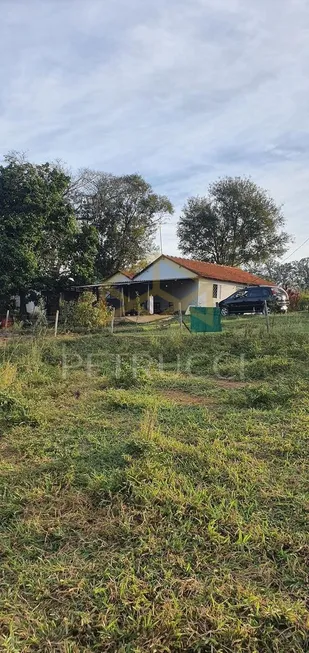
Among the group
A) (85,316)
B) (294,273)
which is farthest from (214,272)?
(294,273)

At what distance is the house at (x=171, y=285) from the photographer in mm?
25406

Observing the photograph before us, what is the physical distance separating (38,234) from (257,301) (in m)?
10.9

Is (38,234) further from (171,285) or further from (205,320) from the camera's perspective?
(205,320)

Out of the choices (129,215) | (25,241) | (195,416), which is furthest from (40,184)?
(195,416)

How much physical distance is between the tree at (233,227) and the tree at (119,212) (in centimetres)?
306

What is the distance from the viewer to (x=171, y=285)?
88.9 ft

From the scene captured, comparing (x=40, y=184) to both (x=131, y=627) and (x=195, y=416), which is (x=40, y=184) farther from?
(x=131, y=627)

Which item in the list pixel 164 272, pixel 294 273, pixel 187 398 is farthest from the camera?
pixel 294 273

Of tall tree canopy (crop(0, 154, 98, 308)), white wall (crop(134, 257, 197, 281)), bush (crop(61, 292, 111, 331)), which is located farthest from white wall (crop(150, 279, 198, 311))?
bush (crop(61, 292, 111, 331))

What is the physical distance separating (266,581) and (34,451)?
229 centimetres

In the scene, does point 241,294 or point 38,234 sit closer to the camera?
point 241,294

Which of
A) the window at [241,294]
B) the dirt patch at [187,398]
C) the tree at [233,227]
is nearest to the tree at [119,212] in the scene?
the tree at [233,227]

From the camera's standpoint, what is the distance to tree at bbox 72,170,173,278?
3109 centimetres

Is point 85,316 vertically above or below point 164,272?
below
